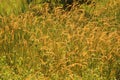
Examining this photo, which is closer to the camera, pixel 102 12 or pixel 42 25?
pixel 42 25

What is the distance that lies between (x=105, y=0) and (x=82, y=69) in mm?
2103

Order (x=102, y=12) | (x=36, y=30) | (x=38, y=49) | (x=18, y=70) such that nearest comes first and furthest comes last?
(x=18, y=70)
(x=38, y=49)
(x=36, y=30)
(x=102, y=12)

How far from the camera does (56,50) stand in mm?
4250

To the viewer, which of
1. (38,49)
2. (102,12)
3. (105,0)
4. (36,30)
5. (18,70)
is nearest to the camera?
(18,70)

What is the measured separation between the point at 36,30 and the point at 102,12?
1257mm

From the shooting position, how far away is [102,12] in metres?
5.43

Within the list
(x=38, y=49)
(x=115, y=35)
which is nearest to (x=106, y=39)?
(x=115, y=35)

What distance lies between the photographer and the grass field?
4.00m

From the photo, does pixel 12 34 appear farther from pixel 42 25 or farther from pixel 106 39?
pixel 106 39

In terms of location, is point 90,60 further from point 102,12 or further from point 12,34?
point 102,12

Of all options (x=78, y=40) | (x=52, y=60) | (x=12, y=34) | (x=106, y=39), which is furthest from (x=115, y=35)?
(x=12, y=34)

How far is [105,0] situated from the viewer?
Result: 587 cm

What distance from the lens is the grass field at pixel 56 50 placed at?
157 inches

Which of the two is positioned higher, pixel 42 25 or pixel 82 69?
pixel 42 25
